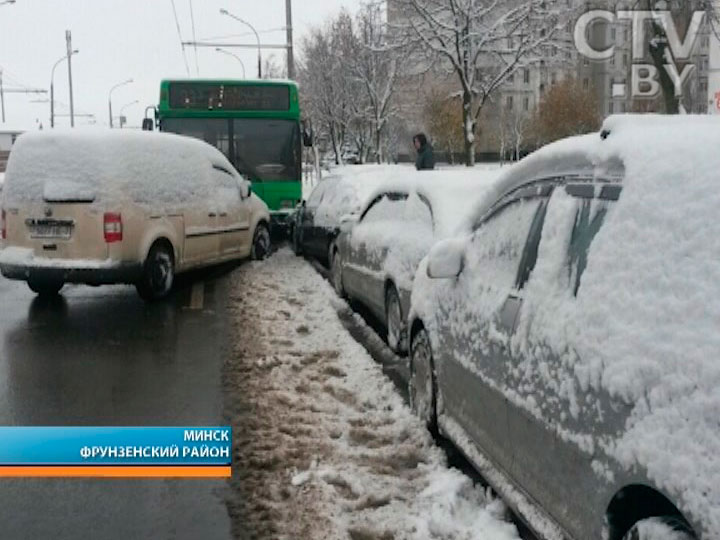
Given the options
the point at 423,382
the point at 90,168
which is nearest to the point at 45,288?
the point at 90,168

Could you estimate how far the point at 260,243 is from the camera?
13.1 metres

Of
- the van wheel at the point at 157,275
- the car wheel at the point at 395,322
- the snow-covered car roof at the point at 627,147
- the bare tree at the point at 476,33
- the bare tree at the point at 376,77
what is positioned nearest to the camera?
the snow-covered car roof at the point at 627,147

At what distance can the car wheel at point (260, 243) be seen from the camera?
12844 millimetres

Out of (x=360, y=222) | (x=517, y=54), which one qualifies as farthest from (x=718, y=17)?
(x=360, y=222)

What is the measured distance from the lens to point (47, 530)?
3.60 m

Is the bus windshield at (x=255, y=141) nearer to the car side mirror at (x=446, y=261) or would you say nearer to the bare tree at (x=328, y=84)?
the car side mirror at (x=446, y=261)

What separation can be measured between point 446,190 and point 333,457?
2923 mm

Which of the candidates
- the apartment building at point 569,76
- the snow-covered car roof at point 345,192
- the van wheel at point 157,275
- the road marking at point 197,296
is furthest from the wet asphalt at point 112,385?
the apartment building at point 569,76

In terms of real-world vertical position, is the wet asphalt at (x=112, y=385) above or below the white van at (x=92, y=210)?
below

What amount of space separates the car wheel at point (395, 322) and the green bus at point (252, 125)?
28.2 ft

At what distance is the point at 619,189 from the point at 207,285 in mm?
8627

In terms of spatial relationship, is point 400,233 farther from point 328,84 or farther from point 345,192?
point 328,84
